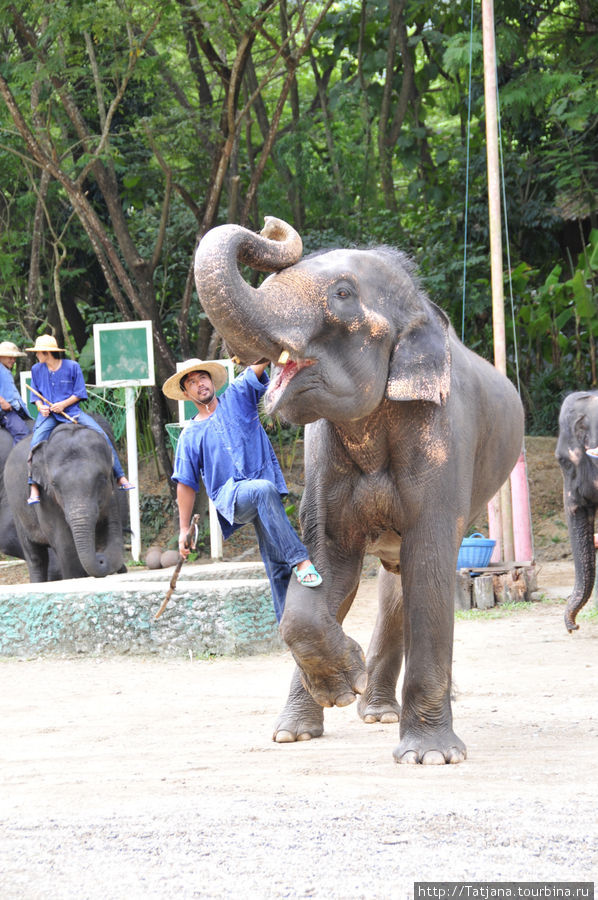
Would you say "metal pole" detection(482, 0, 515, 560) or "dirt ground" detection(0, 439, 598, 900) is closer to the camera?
"dirt ground" detection(0, 439, 598, 900)

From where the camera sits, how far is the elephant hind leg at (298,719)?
17.1 ft

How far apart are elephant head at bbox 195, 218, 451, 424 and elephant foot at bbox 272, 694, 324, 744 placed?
1566 millimetres

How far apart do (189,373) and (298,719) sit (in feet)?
6.14

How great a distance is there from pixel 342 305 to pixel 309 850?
75.8 inches

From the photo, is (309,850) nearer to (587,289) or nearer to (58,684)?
(58,684)

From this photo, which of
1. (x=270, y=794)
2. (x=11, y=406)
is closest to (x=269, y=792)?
(x=270, y=794)

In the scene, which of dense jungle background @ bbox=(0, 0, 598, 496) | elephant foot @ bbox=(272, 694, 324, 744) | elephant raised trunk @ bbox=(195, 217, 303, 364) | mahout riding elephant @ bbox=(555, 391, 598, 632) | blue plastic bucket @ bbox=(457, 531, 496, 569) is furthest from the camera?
dense jungle background @ bbox=(0, 0, 598, 496)

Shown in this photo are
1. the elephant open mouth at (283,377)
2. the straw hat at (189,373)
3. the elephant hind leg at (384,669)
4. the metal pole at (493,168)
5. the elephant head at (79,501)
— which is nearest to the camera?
the elephant open mouth at (283,377)

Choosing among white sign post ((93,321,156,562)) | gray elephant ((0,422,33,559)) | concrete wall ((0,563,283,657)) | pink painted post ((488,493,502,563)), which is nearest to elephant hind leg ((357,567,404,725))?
concrete wall ((0,563,283,657))

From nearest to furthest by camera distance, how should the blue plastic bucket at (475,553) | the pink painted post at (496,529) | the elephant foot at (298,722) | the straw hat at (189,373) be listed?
the elephant foot at (298,722) < the straw hat at (189,373) < the blue plastic bucket at (475,553) < the pink painted post at (496,529)

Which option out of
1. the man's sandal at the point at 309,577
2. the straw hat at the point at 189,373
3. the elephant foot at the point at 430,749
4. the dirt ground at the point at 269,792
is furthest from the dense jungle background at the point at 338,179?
the elephant foot at the point at 430,749

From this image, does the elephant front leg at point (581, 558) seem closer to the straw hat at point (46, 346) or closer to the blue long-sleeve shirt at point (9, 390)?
the straw hat at point (46, 346)

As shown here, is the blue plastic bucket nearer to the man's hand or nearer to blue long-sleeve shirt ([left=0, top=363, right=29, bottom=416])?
blue long-sleeve shirt ([left=0, top=363, right=29, bottom=416])

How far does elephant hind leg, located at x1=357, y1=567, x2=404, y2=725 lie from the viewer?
232 inches
